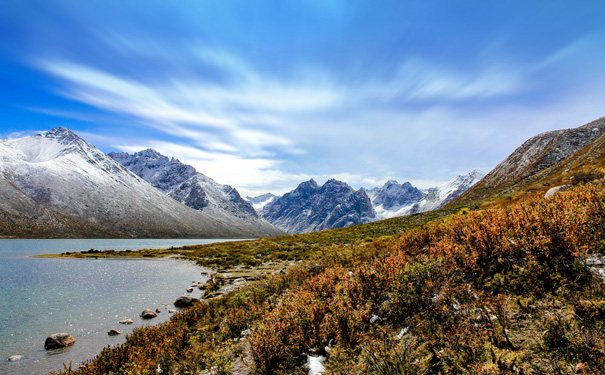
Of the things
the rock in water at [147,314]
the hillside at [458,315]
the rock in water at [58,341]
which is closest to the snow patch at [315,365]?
the hillside at [458,315]

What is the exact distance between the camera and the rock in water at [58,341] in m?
9.36

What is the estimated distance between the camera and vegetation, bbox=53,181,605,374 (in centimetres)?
350

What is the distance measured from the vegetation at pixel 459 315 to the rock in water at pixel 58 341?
379 centimetres

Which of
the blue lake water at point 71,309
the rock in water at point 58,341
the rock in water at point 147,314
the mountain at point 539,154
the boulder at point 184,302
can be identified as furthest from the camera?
the mountain at point 539,154

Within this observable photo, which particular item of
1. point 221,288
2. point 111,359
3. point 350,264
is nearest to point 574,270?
point 350,264

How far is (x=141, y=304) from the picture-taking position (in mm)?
14953

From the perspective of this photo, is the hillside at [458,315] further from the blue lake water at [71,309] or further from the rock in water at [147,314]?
the rock in water at [147,314]

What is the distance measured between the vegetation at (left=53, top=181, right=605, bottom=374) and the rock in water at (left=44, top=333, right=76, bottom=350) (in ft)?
12.4

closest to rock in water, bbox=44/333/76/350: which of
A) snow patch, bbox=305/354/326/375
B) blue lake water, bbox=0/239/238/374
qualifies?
blue lake water, bbox=0/239/238/374

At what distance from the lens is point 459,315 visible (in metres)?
4.46

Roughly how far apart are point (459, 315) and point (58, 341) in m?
13.3

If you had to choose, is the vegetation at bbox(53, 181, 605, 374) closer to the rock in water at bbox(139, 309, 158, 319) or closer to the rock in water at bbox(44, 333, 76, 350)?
the rock in water at bbox(44, 333, 76, 350)

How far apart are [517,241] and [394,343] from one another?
149 inches

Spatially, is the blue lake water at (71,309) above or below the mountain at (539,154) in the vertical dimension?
below
